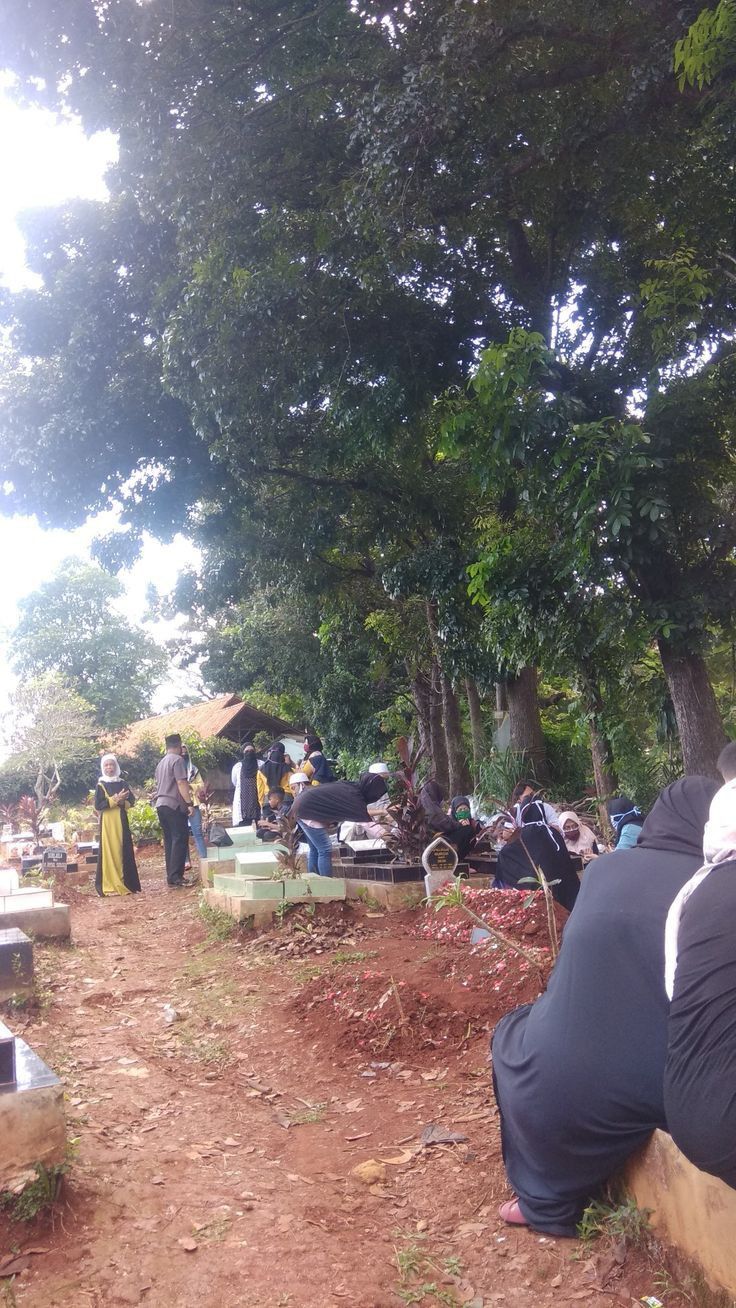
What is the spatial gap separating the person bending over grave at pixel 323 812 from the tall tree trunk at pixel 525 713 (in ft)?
16.2

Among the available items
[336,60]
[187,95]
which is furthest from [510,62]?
[187,95]

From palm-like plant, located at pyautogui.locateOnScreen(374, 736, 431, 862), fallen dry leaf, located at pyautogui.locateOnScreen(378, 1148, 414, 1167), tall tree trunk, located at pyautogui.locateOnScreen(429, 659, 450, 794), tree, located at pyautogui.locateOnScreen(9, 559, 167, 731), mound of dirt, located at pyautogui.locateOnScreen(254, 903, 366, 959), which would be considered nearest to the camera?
fallen dry leaf, located at pyautogui.locateOnScreen(378, 1148, 414, 1167)

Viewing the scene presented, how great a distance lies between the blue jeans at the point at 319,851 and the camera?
898 cm

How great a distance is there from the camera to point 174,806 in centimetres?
1248

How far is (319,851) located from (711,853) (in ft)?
22.5

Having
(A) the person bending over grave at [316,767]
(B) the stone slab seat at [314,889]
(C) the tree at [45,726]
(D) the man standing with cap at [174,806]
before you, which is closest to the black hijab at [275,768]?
(D) the man standing with cap at [174,806]

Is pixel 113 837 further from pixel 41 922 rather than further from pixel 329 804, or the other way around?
pixel 41 922

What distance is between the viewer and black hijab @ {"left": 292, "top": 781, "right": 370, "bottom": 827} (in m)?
9.03

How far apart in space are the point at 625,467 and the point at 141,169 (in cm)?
552

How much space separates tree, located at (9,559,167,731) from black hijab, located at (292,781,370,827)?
1404 inches

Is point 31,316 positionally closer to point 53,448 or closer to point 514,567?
point 53,448

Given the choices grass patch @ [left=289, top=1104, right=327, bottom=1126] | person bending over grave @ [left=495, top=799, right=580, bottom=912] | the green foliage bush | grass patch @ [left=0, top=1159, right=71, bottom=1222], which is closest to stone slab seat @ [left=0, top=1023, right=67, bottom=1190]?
grass patch @ [left=0, top=1159, right=71, bottom=1222]

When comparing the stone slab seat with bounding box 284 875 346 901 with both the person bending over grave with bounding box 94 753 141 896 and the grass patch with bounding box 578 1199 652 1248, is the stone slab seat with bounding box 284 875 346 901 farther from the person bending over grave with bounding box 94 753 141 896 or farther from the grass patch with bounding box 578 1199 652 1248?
the grass patch with bounding box 578 1199 652 1248

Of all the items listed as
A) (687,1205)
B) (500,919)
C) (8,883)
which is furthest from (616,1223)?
(8,883)
